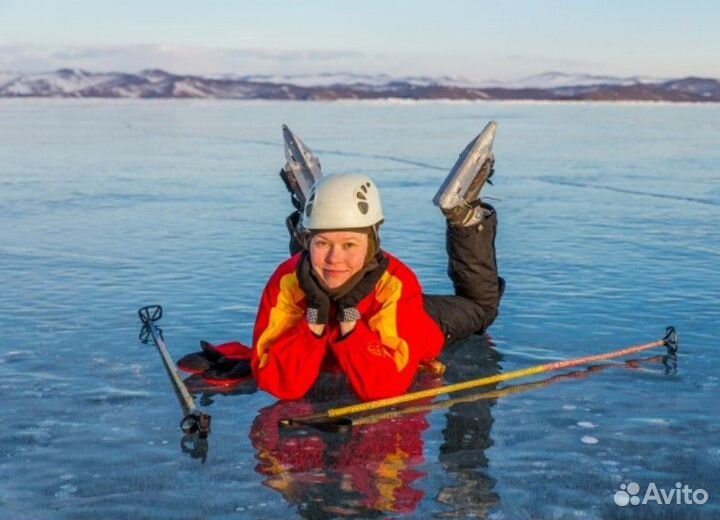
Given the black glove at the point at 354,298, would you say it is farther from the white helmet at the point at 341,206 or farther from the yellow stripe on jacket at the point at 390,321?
the white helmet at the point at 341,206

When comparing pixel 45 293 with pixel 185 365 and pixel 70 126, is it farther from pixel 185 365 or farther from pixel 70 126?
pixel 70 126

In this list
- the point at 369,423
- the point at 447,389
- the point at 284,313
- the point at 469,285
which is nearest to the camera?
the point at 369,423

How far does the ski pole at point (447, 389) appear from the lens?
603 centimetres

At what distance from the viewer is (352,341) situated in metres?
6.27

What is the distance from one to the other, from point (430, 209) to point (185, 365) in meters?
10.4

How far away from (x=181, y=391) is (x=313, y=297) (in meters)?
1.01

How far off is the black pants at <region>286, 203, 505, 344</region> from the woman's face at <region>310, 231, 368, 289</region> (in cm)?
137

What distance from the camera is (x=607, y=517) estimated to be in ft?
15.6

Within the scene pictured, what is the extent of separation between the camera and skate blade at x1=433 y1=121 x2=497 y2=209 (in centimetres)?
746

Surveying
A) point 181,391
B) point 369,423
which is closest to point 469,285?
point 369,423

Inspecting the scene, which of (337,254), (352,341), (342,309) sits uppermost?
(337,254)

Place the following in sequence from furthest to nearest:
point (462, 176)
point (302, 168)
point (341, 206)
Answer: point (302, 168)
point (462, 176)
point (341, 206)

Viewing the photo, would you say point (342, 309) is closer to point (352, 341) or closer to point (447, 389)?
point (352, 341)

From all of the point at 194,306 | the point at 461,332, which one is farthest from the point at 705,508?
the point at 194,306
